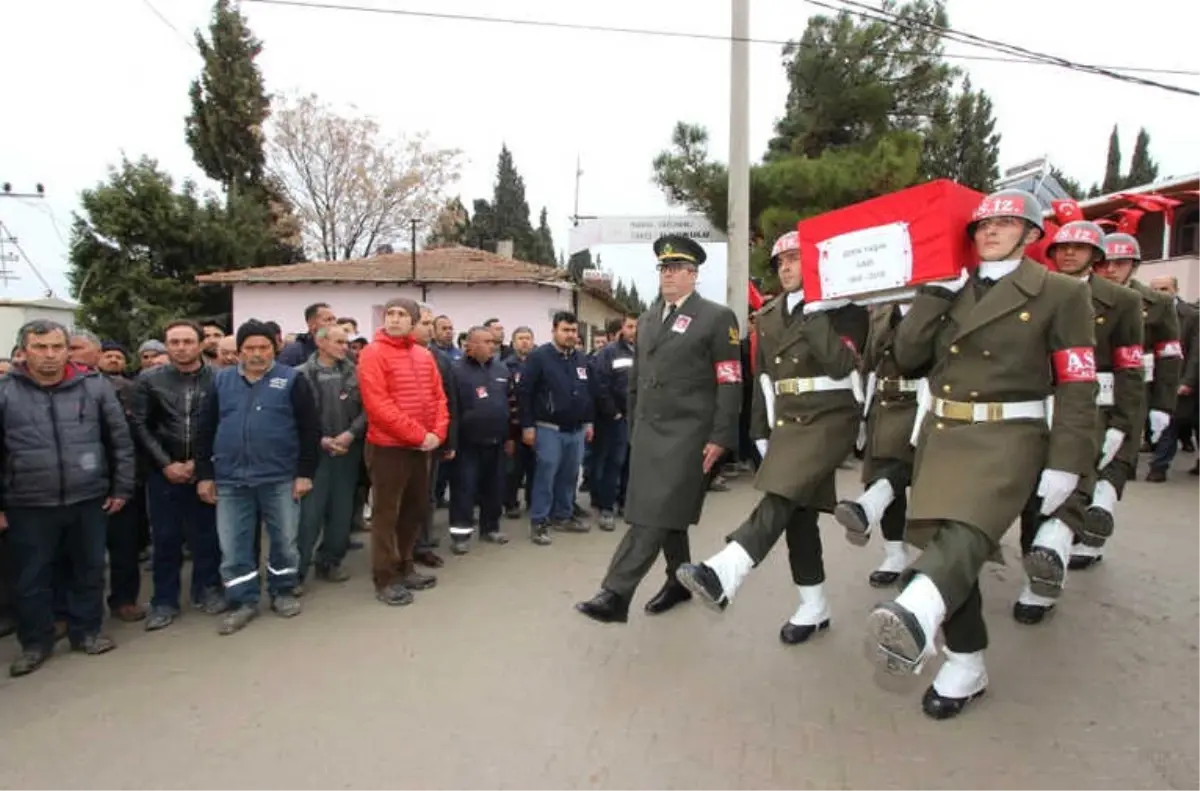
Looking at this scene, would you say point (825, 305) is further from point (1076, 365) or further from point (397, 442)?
point (397, 442)

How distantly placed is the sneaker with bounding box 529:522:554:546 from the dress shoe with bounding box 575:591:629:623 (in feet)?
8.59

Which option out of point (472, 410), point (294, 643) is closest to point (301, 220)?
point (472, 410)

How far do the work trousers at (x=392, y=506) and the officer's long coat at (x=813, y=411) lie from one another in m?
2.48

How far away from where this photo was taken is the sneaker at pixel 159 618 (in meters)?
4.86

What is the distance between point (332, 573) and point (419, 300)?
18523mm

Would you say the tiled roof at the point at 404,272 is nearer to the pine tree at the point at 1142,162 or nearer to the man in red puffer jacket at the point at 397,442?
the man in red puffer jacket at the point at 397,442

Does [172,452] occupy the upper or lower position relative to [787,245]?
lower

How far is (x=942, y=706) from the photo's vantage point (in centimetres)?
340

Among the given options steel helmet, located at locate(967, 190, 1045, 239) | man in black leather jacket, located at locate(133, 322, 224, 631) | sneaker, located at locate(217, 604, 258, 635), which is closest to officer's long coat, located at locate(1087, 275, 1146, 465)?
steel helmet, located at locate(967, 190, 1045, 239)

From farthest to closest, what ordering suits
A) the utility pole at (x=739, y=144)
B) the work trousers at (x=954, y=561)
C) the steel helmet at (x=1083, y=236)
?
the utility pole at (x=739, y=144)
the steel helmet at (x=1083, y=236)
the work trousers at (x=954, y=561)

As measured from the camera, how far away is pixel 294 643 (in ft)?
14.9

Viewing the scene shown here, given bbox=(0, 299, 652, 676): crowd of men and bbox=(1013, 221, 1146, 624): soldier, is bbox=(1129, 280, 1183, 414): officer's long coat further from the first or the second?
bbox=(0, 299, 652, 676): crowd of men

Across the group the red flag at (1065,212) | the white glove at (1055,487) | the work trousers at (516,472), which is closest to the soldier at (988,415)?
the white glove at (1055,487)

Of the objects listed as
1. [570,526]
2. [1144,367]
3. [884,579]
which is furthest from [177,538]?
[1144,367]
